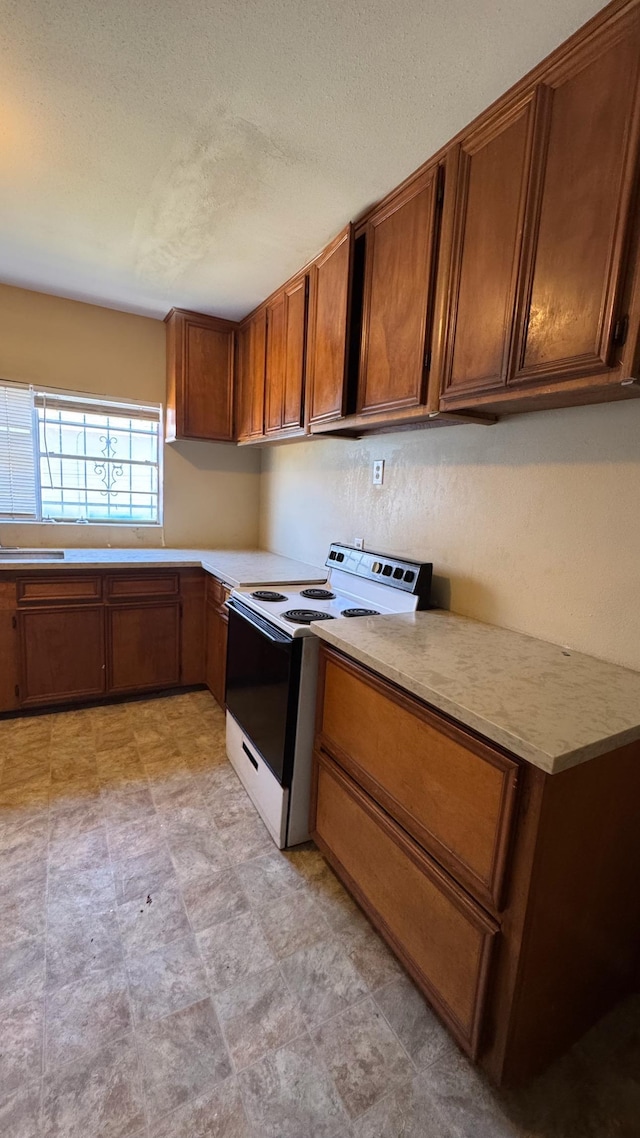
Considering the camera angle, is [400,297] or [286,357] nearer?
[400,297]

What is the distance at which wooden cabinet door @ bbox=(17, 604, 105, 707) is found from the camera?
2.63m

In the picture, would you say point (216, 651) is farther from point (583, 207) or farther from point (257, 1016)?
point (583, 207)

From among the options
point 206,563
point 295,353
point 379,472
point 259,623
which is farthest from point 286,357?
point 259,623

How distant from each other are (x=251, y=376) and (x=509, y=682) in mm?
2491

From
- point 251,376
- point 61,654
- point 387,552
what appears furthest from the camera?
point 251,376

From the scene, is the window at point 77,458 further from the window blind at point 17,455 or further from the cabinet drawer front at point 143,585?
the cabinet drawer front at point 143,585

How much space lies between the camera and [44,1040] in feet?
3.78

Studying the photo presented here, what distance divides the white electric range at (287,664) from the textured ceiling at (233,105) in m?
1.45

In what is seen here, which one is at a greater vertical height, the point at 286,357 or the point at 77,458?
the point at 286,357

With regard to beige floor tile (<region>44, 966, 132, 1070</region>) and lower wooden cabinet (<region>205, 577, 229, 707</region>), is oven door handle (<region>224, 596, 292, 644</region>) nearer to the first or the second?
lower wooden cabinet (<region>205, 577, 229, 707</region>)

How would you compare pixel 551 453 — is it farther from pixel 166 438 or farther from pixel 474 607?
pixel 166 438

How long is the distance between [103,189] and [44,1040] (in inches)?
107

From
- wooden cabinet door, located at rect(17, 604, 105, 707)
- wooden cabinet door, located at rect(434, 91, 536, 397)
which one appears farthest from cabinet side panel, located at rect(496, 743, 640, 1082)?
wooden cabinet door, located at rect(17, 604, 105, 707)

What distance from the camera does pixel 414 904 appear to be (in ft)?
4.07
